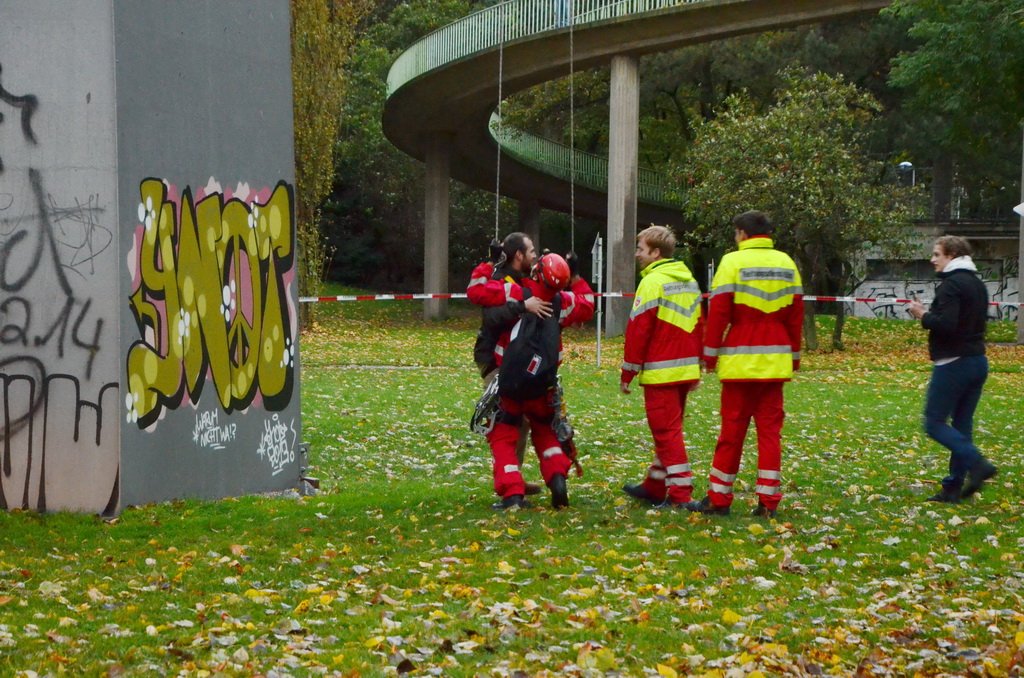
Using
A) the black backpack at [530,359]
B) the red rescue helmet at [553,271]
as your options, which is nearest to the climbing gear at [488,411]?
the black backpack at [530,359]

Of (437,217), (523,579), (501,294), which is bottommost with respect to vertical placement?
(523,579)

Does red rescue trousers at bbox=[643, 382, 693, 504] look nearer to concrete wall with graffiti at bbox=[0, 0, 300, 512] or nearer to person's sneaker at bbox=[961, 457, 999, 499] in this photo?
person's sneaker at bbox=[961, 457, 999, 499]

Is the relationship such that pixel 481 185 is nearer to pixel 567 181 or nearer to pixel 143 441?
pixel 567 181

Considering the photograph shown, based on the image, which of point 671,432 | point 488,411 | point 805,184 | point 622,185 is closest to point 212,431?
point 488,411

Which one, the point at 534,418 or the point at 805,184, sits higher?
the point at 805,184

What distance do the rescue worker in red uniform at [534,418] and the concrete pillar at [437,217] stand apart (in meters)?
38.5

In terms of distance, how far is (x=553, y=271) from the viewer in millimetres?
9406

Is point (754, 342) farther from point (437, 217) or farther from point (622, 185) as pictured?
point (437, 217)

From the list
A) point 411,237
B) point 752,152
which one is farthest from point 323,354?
point 411,237

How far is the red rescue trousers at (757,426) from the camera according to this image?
9.30 meters

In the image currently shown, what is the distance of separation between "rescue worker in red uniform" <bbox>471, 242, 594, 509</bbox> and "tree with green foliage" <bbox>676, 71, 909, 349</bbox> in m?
22.5

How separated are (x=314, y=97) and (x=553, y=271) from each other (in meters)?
26.1

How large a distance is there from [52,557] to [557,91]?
4254 centimetres

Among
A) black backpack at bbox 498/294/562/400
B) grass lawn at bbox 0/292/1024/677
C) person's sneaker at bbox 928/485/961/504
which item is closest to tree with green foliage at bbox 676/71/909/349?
grass lawn at bbox 0/292/1024/677
